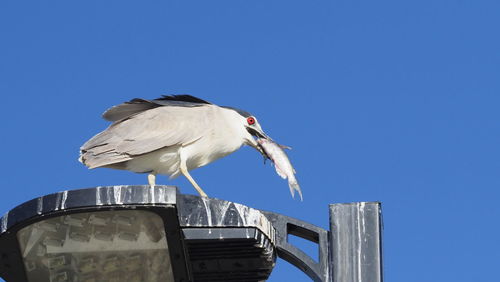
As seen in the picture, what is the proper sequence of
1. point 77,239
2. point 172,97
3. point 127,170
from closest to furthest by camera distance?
1. point 77,239
2. point 172,97
3. point 127,170

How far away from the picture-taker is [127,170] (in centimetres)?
739

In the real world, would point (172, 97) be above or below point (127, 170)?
above

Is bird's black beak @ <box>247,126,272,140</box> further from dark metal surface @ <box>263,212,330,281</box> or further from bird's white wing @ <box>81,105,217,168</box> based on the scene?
dark metal surface @ <box>263,212,330,281</box>

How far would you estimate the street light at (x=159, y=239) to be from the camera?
170 inches

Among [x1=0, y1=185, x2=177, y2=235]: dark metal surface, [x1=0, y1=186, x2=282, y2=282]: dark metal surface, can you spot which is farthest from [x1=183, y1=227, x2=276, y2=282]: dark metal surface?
[x1=0, y1=185, x2=177, y2=235]: dark metal surface

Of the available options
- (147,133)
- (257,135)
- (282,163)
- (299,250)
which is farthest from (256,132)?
(299,250)

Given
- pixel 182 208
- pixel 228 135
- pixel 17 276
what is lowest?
pixel 17 276

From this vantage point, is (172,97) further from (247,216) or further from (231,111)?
(247,216)

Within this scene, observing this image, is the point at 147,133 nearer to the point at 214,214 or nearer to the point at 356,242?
the point at 214,214

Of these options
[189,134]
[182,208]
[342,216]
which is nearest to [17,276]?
[182,208]

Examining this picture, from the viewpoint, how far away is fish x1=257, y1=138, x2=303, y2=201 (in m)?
6.18

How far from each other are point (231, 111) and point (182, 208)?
322cm

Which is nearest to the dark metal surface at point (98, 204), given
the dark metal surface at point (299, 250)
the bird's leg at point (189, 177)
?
the dark metal surface at point (299, 250)

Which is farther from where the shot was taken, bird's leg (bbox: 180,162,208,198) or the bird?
bird's leg (bbox: 180,162,208,198)
